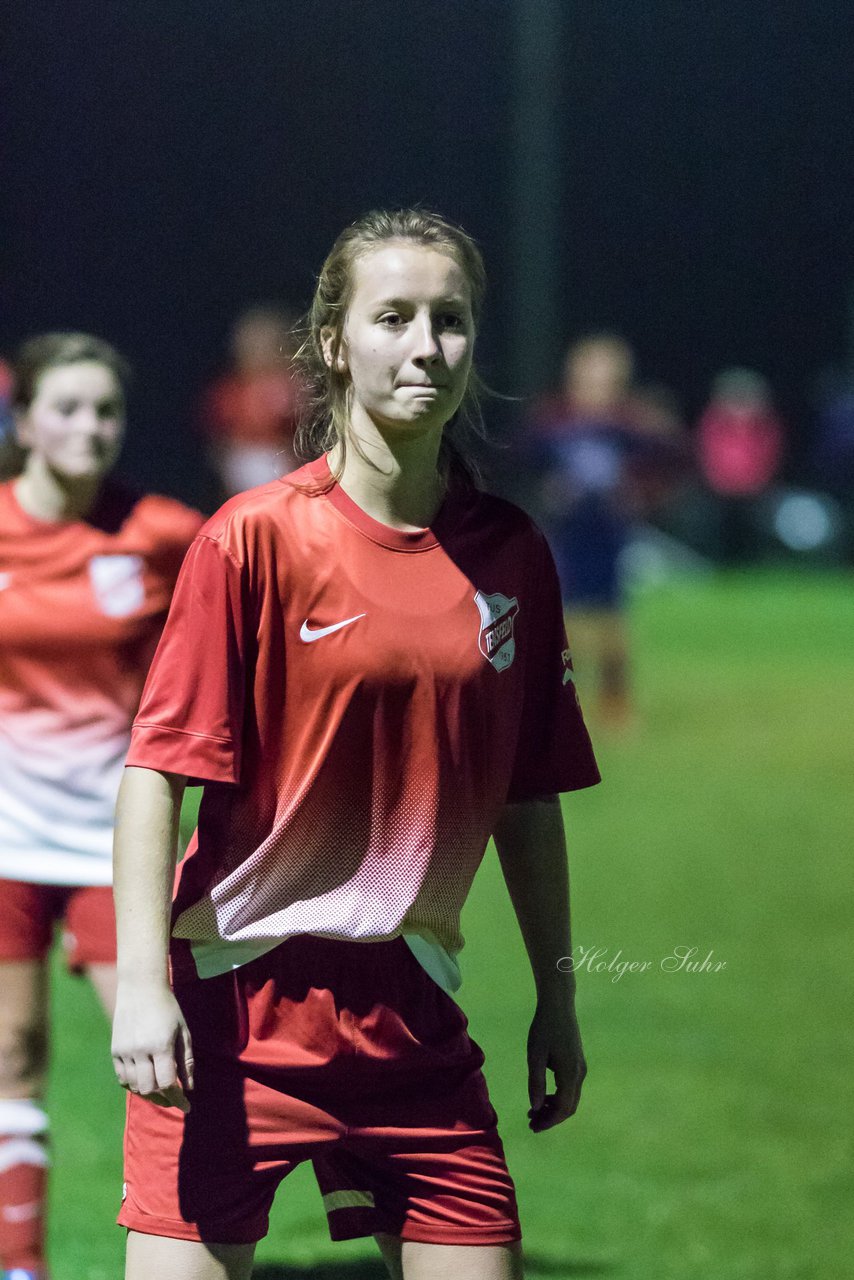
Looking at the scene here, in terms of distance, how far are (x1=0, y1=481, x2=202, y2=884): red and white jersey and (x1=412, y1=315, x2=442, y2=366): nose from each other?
1698 mm

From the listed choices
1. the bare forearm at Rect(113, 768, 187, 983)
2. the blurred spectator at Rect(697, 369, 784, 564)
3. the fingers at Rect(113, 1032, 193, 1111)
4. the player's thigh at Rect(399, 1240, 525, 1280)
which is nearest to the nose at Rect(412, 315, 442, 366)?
the bare forearm at Rect(113, 768, 187, 983)

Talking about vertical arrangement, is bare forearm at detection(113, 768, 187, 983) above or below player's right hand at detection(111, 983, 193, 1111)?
above

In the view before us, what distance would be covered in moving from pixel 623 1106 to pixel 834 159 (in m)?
24.8

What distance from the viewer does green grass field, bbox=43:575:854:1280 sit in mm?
4902

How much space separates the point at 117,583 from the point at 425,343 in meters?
1.74

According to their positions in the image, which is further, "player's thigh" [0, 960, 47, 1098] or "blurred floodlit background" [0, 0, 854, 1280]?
"blurred floodlit background" [0, 0, 854, 1280]

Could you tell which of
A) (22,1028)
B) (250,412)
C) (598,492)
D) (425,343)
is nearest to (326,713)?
(425,343)

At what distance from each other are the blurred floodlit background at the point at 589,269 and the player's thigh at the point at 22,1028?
6.29m

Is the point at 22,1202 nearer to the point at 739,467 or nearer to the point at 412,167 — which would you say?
the point at 739,467

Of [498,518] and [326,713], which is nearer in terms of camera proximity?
[326,713]

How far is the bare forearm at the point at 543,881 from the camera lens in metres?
3.20

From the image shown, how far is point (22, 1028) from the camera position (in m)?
4.20

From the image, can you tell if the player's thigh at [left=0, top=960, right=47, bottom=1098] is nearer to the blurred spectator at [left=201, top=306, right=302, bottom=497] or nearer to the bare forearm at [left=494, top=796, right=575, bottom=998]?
the bare forearm at [left=494, top=796, right=575, bottom=998]

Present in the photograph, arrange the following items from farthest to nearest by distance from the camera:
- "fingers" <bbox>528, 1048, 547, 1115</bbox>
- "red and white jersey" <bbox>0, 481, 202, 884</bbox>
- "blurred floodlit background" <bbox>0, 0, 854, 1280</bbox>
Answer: "blurred floodlit background" <bbox>0, 0, 854, 1280</bbox> → "red and white jersey" <bbox>0, 481, 202, 884</bbox> → "fingers" <bbox>528, 1048, 547, 1115</bbox>
